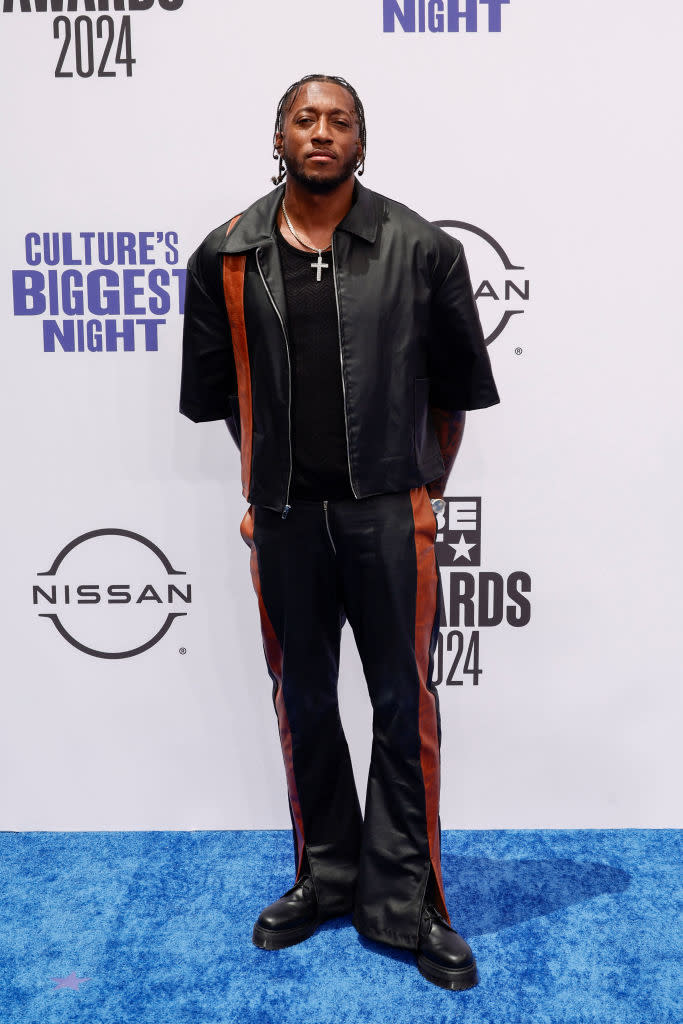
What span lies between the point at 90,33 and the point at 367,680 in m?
1.71

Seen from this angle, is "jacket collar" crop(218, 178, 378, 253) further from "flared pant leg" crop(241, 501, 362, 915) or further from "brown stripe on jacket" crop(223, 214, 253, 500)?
"flared pant leg" crop(241, 501, 362, 915)

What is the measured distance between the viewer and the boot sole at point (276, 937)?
230 cm

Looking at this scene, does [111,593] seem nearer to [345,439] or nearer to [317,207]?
[345,439]

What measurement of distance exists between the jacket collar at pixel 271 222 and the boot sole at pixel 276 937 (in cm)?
147

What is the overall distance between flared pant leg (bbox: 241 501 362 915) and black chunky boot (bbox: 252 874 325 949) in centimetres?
4

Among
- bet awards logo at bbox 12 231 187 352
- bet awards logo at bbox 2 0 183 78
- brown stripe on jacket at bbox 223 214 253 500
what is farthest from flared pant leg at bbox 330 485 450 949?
bet awards logo at bbox 2 0 183 78

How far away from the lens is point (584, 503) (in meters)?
2.73

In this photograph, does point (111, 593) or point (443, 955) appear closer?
point (443, 955)

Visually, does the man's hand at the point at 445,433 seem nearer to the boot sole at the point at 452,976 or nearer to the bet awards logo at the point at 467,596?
the bet awards logo at the point at 467,596

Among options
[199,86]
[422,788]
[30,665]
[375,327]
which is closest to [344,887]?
[422,788]

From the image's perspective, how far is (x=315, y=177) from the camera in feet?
6.55

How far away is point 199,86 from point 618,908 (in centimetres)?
222

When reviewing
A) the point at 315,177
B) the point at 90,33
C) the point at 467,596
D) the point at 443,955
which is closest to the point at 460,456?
the point at 467,596

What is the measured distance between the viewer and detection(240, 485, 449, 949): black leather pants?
2139 millimetres
